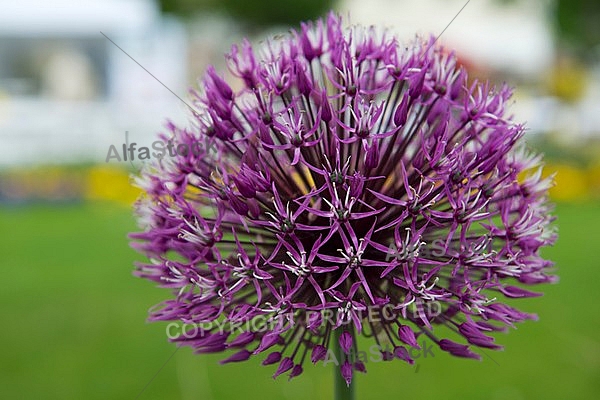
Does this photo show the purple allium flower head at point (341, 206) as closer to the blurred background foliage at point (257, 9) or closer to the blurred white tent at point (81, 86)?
the blurred white tent at point (81, 86)

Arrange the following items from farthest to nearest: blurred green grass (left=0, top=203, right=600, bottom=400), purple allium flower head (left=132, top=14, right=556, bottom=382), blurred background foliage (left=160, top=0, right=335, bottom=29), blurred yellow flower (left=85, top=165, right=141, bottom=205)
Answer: blurred background foliage (left=160, top=0, right=335, bottom=29), blurred yellow flower (left=85, top=165, right=141, bottom=205), blurred green grass (left=0, top=203, right=600, bottom=400), purple allium flower head (left=132, top=14, right=556, bottom=382)

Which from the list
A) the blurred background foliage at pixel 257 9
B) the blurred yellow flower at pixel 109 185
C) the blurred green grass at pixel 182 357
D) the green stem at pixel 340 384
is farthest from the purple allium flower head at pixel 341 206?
the blurred background foliage at pixel 257 9

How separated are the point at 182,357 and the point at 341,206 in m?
1.59

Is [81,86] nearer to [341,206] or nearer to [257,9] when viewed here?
[257,9]

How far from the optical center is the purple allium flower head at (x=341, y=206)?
2.70 ft

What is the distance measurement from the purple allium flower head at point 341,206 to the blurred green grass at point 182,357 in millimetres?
1013

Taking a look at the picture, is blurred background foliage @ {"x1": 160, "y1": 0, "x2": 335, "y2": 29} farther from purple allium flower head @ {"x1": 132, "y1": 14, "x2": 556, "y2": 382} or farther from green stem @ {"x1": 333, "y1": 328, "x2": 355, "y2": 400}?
green stem @ {"x1": 333, "y1": 328, "x2": 355, "y2": 400}

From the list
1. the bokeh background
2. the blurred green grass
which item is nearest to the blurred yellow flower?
the bokeh background

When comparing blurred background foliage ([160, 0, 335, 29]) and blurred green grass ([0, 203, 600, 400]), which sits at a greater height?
blurred background foliage ([160, 0, 335, 29])

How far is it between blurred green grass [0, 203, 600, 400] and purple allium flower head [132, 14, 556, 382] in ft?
3.33

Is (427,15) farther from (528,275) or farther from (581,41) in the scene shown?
(528,275)

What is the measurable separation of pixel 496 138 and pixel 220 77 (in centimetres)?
37

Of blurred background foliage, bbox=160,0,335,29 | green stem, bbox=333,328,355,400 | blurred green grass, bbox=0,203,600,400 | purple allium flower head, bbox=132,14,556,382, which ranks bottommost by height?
blurred green grass, bbox=0,203,600,400

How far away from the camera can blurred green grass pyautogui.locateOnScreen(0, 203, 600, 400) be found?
1972 mm
